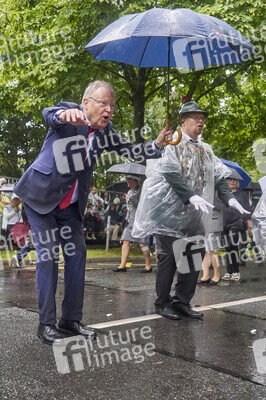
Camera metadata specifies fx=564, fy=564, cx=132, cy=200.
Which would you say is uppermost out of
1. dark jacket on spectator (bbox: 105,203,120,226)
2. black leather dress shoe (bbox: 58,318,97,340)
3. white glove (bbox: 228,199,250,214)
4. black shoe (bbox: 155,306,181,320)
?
white glove (bbox: 228,199,250,214)

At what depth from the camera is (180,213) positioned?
5492 mm

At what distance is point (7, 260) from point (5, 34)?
7389 millimetres

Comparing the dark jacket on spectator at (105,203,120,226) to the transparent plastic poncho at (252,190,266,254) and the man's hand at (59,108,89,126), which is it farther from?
the man's hand at (59,108,89,126)

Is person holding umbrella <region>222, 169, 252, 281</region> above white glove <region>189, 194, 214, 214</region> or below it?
below

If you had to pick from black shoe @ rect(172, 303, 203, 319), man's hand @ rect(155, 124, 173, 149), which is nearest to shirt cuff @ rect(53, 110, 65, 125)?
man's hand @ rect(155, 124, 173, 149)

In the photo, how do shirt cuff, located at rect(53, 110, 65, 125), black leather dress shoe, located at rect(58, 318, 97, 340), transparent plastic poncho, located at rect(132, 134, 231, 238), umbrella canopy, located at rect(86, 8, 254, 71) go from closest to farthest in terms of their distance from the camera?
shirt cuff, located at rect(53, 110, 65, 125) → black leather dress shoe, located at rect(58, 318, 97, 340) → umbrella canopy, located at rect(86, 8, 254, 71) → transparent plastic poncho, located at rect(132, 134, 231, 238)

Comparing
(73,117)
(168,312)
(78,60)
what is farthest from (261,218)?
(78,60)

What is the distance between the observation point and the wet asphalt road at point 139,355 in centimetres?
320

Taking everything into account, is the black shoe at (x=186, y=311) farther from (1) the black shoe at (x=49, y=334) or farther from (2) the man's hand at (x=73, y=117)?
(2) the man's hand at (x=73, y=117)

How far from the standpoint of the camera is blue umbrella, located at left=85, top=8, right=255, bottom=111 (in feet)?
17.5

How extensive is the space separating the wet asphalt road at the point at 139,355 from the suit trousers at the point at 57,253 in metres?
0.31

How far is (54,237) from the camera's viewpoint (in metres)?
4.41

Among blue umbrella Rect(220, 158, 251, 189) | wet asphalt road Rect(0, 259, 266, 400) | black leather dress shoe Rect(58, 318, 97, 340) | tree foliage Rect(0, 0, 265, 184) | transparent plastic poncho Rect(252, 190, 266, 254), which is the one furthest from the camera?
tree foliage Rect(0, 0, 265, 184)

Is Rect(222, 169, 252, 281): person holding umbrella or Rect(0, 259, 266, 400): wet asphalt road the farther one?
Rect(222, 169, 252, 281): person holding umbrella
